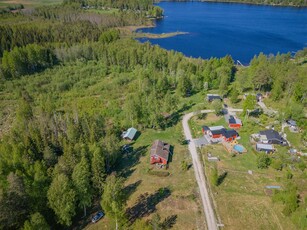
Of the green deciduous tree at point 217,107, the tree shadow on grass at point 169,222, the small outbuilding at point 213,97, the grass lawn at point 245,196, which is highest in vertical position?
the green deciduous tree at point 217,107

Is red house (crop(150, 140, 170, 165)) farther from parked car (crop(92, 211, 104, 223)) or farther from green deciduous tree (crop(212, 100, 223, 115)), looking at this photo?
green deciduous tree (crop(212, 100, 223, 115))

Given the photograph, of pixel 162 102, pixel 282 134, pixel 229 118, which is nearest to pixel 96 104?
pixel 162 102

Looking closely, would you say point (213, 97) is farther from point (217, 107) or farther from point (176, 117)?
point (176, 117)

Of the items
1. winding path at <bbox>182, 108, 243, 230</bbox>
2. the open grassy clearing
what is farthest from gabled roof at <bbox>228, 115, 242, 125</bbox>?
winding path at <bbox>182, 108, 243, 230</bbox>

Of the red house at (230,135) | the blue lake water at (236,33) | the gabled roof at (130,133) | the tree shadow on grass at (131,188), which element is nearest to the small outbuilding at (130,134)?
the gabled roof at (130,133)

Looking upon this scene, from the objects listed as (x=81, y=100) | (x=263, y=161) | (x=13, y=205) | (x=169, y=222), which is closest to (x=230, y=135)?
(x=263, y=161)

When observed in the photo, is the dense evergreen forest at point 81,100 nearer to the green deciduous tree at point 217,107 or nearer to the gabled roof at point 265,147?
the green deciduous tree at point 217,107

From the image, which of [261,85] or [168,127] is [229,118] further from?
[261,85]
